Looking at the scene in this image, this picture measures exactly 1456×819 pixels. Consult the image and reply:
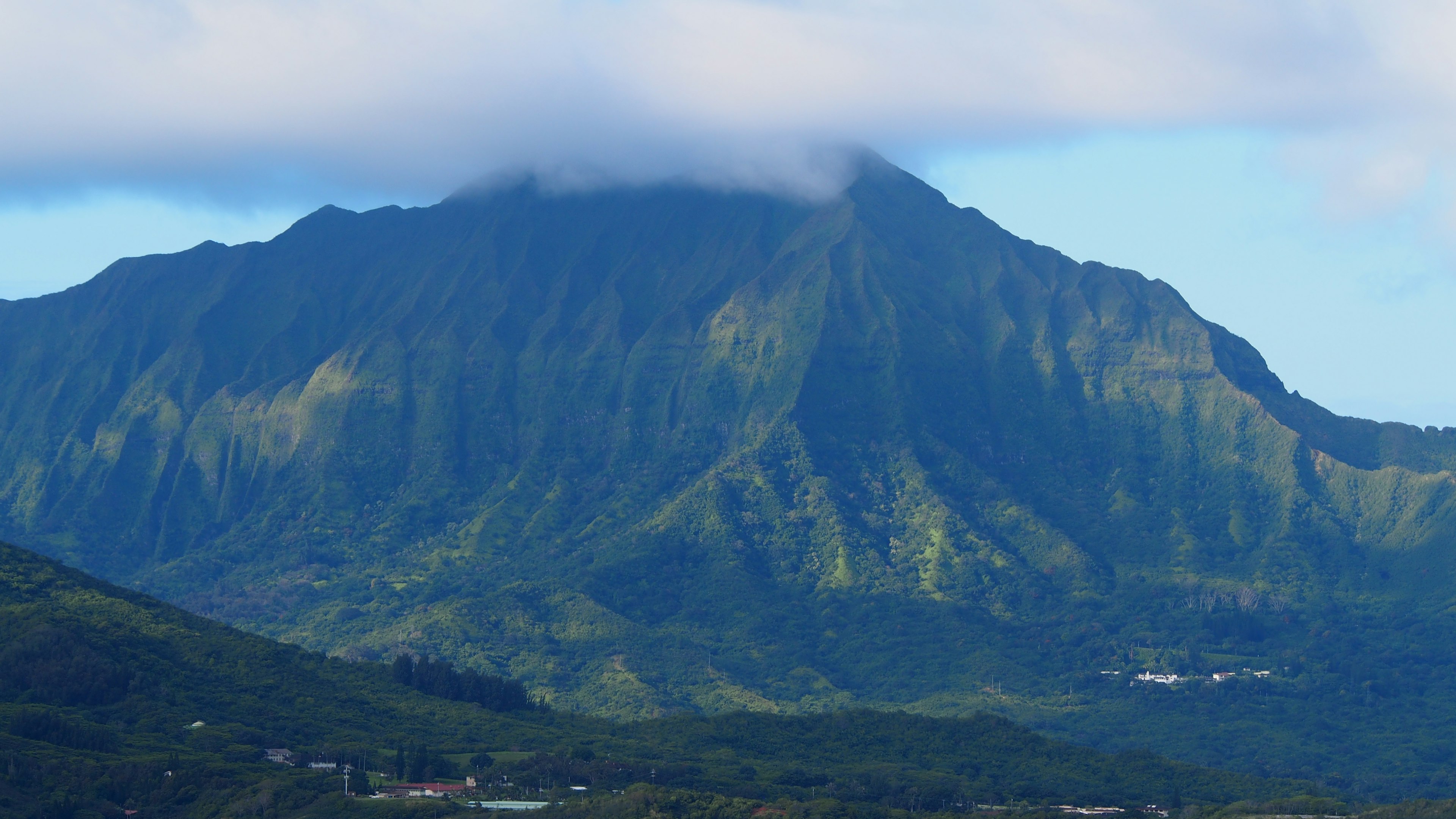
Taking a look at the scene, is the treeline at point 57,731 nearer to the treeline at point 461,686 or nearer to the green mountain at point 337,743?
the green mountain at point 337,743

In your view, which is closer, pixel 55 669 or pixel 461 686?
pixel 55 669

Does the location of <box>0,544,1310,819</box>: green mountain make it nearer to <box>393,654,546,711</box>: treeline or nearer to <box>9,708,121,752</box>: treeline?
<box>9,708,121,752</box>: treeline

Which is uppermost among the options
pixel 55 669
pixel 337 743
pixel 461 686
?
pixel 55 669

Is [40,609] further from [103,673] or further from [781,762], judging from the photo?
[781,762]

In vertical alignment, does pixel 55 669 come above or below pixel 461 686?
above

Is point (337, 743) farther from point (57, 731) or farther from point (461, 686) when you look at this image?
point (461, 686)

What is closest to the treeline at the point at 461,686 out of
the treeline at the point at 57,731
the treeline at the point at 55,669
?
the treeline at the point at 55,669

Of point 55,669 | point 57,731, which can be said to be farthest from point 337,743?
point 57,731

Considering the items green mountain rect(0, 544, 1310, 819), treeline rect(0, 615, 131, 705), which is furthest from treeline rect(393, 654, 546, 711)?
treeline rect(0, 615, 131, 705)
